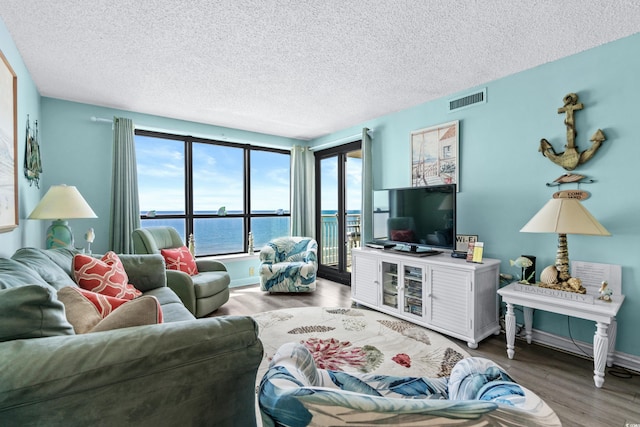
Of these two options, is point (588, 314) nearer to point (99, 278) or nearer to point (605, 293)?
→ point (605, 293)

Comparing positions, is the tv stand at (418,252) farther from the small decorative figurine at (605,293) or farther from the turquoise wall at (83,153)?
the turquoise wall at (83,153)

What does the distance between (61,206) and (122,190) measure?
1133 millimetres

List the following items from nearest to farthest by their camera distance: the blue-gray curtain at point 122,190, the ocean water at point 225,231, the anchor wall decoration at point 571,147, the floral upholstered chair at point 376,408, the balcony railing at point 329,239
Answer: the floral upholstered chair at point 376,408
the anchor wall decoration at point 571,147
the blue-gray curtain at point 122,190
the ocean water at point 225,231
the balcony railing at point 329,239

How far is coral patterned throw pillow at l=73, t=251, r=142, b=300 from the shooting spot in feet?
6.83

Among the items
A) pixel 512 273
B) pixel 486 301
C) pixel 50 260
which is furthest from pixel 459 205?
pixel 50 260

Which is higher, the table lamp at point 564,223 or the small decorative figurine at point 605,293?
the table lamp at point 564,223

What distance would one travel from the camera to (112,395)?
0.82 m

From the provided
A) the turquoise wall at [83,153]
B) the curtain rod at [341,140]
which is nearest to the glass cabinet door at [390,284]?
the curtain rod at [341,140]

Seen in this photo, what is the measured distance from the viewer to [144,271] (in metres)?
2.67

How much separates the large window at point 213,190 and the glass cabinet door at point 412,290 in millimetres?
2729

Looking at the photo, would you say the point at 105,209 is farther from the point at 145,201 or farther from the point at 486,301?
the point at 486,301

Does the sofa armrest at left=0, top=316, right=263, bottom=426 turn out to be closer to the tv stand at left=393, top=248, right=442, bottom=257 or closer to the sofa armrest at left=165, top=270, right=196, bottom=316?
the sofa armrest at left=165, top=270, right=196, bottom=316

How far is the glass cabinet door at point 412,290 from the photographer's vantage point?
3059 millimetres

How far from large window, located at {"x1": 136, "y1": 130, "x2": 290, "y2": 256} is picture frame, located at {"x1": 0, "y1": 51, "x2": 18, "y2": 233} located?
75.5 inches
